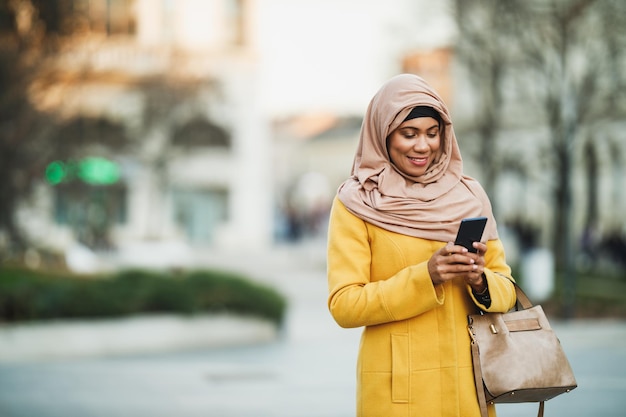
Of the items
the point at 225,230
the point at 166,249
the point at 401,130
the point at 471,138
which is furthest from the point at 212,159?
the point at 401,130

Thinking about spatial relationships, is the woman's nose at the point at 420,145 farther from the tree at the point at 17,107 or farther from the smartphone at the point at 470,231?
the tree at the point at 17,107

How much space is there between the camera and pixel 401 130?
345cm

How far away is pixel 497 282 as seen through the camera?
11.1 ft

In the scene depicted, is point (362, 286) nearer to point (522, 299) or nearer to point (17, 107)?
point (522, 299)

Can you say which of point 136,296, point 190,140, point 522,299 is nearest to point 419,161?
point 522,299

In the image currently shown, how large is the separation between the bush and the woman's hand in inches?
439

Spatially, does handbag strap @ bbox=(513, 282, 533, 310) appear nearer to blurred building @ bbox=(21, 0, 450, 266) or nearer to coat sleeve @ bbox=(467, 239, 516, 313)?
coat sleeve @ bbox=(467, 239, 516, 313)

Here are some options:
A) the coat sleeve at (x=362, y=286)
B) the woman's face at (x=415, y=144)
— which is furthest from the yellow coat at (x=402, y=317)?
the woman's face at (x=415, y=144)

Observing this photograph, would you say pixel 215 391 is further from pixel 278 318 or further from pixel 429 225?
pixel 429 225

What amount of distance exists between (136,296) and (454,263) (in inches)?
453

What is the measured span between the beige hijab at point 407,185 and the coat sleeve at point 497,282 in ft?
0.22

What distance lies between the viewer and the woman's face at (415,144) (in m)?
3.43

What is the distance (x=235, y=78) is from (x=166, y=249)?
21.8 metres

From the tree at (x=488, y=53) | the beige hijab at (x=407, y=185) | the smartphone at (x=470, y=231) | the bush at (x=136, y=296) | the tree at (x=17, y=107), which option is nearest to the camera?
the smartphone at (x=470, y=231)
